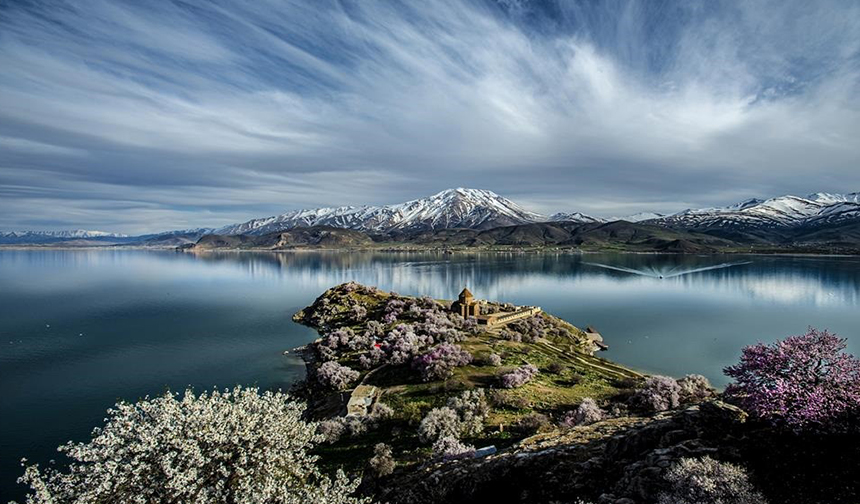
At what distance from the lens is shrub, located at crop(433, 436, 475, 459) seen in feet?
61.7

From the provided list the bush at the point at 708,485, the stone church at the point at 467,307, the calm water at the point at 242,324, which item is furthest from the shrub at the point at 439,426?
the stone church at the point at 467,307

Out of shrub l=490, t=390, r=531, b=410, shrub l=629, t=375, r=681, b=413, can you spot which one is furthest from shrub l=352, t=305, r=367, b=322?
shrub l=629, t=375, r=681, b=413

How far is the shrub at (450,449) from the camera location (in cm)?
1882

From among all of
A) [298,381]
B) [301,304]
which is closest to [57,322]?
[301,304]

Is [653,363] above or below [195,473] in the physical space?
below

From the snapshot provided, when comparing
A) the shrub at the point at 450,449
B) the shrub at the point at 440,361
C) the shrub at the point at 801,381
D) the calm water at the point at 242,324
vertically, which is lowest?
the calm water at the point at 242,324

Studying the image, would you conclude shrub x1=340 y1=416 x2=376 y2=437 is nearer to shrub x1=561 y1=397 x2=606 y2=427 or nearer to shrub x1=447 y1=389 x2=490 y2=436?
shrub x1=447 y1=389 x2=490 y2=436

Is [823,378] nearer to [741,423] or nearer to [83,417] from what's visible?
[741,423]

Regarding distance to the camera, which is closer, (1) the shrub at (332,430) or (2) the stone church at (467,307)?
(1) the shrub at (332,430)

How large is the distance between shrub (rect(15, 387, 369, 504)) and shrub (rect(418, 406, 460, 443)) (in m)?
11.1

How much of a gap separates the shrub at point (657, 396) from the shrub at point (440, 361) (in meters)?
14.8

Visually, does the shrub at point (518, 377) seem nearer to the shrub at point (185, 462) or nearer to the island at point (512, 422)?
the island at point (512, 422)

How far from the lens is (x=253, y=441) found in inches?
526

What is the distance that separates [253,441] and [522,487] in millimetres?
8827
